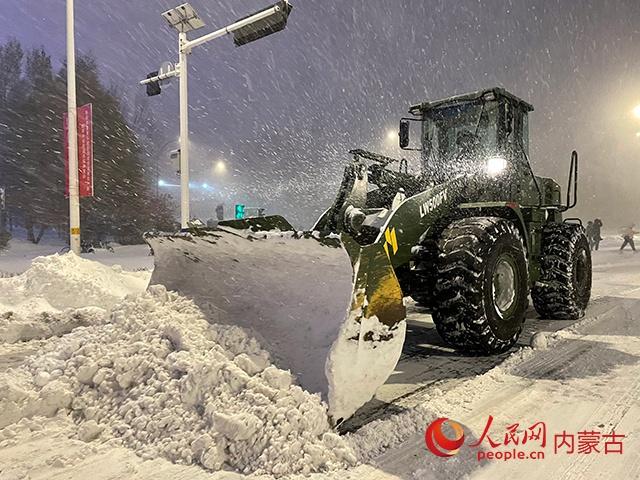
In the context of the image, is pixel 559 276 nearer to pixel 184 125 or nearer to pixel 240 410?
pixel 240 410

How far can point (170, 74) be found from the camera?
1219 centimetres

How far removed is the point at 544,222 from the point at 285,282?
4.99m

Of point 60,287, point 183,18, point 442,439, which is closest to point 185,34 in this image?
point 183,18

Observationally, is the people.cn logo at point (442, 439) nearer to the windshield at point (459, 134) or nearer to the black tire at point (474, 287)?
the black tire at point (474, 287)

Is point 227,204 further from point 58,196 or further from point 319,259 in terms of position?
point 319,259

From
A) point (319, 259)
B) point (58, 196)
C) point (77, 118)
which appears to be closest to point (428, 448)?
point (319, 259)

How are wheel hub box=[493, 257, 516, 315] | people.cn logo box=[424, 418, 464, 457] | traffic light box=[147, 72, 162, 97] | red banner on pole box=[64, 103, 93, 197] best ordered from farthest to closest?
traffic light box=[147, 72, 162, 97]
red banner on pole box=[64, 103, 93, 197]
wheel hub box=[493, 257, 516, 315]
people.cn logo box=[424, 418, 464, 457]

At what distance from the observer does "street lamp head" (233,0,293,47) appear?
9672 millimetres

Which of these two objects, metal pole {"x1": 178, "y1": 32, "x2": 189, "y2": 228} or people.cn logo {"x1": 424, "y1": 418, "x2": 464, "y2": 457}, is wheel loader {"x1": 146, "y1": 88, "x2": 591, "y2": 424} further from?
metal pole {"x1": 178, "y1": 32, "x2": 189, "y2": 228}

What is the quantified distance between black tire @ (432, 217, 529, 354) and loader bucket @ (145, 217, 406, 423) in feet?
4.17

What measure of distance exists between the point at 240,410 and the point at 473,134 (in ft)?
16.0

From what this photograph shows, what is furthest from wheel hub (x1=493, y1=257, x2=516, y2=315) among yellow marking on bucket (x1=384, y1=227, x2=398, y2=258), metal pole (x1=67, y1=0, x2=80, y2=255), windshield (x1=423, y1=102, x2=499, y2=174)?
metal pole (x1=67, y1=0, x2=80, y2=255)

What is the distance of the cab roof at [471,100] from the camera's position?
5957mm

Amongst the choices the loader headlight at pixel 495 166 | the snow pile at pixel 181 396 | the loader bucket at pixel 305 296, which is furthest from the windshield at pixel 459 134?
the snow pile at pixel 181 396
